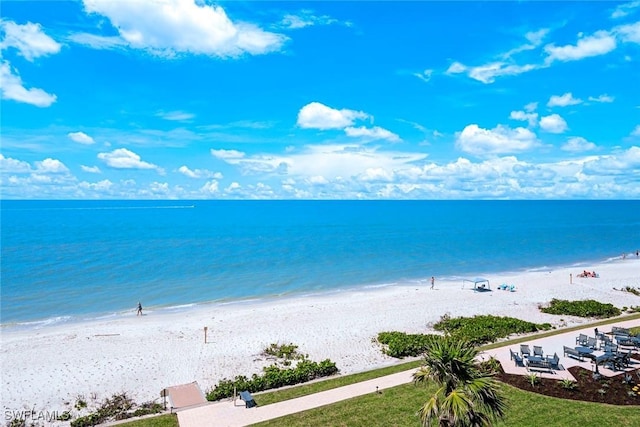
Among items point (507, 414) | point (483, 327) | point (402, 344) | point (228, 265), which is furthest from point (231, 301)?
point (507, 414)

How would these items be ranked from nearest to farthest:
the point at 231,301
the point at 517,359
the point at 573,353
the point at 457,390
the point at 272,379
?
1. the point at 457,390
2. the point at 272,379
3. the point at 517,359
4. the point at 573,353
5. the point at 231,301

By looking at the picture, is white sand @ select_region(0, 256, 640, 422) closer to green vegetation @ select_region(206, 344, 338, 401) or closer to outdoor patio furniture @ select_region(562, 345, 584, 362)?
green vegetation @ select_region(206, 344, 338, 401)

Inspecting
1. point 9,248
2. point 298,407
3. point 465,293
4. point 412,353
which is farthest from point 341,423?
point 9,248

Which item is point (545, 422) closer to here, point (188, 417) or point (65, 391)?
point (188, 417)

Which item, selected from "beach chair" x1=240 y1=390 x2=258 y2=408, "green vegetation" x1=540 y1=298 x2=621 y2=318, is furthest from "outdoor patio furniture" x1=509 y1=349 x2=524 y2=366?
"green vegetation" x1=540 y1=298 x2=621 y2=318

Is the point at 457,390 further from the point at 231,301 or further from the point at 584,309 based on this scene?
the point at 231,301

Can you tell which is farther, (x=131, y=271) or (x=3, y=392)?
(x=131, y=271)
